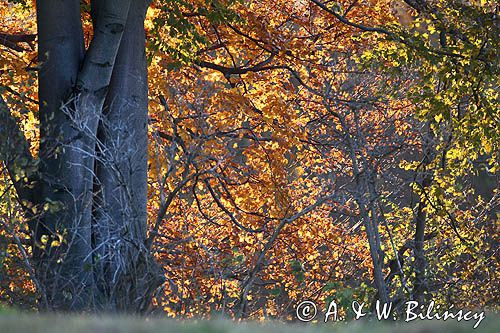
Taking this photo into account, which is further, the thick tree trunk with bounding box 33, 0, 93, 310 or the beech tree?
the thick tree trunk with bounding box 33, 0, 93, 310

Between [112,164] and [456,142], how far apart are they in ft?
20.8

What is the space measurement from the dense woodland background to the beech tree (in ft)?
0.08

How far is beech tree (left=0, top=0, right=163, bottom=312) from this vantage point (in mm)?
7156

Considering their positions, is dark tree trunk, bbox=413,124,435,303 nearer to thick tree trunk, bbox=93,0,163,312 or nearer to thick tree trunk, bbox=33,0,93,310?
thick tree trunk, bbox=93,0,163,312

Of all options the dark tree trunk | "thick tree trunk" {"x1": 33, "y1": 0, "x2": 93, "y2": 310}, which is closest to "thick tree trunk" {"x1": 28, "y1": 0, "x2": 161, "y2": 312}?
"thick tree trunk" {"x1": 33, "y1": 0, "x2": 93, "y2": 310}

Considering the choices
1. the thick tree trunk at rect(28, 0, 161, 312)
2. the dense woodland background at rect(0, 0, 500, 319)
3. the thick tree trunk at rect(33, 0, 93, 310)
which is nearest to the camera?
the thick tree trunk at rect(28, 0, 161, 312)

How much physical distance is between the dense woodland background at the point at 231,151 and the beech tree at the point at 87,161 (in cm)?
3

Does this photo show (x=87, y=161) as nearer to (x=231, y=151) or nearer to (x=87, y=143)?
(x=87, y=143)

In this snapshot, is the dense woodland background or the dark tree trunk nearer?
the dense woodland background

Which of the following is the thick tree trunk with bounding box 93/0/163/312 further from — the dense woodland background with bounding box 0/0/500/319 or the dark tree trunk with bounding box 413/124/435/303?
the dark tree trunk with bounding box 413/124/435/303

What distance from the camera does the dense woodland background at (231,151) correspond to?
25.1 feet

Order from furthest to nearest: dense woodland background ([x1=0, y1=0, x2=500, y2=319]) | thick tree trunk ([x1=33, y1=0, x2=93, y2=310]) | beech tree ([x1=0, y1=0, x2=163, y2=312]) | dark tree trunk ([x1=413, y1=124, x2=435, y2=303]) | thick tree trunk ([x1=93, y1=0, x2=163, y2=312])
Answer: dark tree trunk ([x1=413, y1=124, x2=435, y2=303]), thick tree trunk ([x1=33, y1=0, x2=93, y2=310]), dense woodland background ([x1=0, y1=0, x2=500, y2=319]), beech tree ([x1=0, y1=0, x2=163, y2=312]), thick tree trunk ([x1=93, y1=0, x2=163, y2=312])

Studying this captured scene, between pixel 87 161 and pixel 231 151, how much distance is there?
161 cm

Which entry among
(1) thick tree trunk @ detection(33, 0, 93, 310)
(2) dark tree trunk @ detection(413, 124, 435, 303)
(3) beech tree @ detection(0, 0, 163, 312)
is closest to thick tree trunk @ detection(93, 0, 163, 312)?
(3) beech tree @ detection(0, 0, 163, 312)
